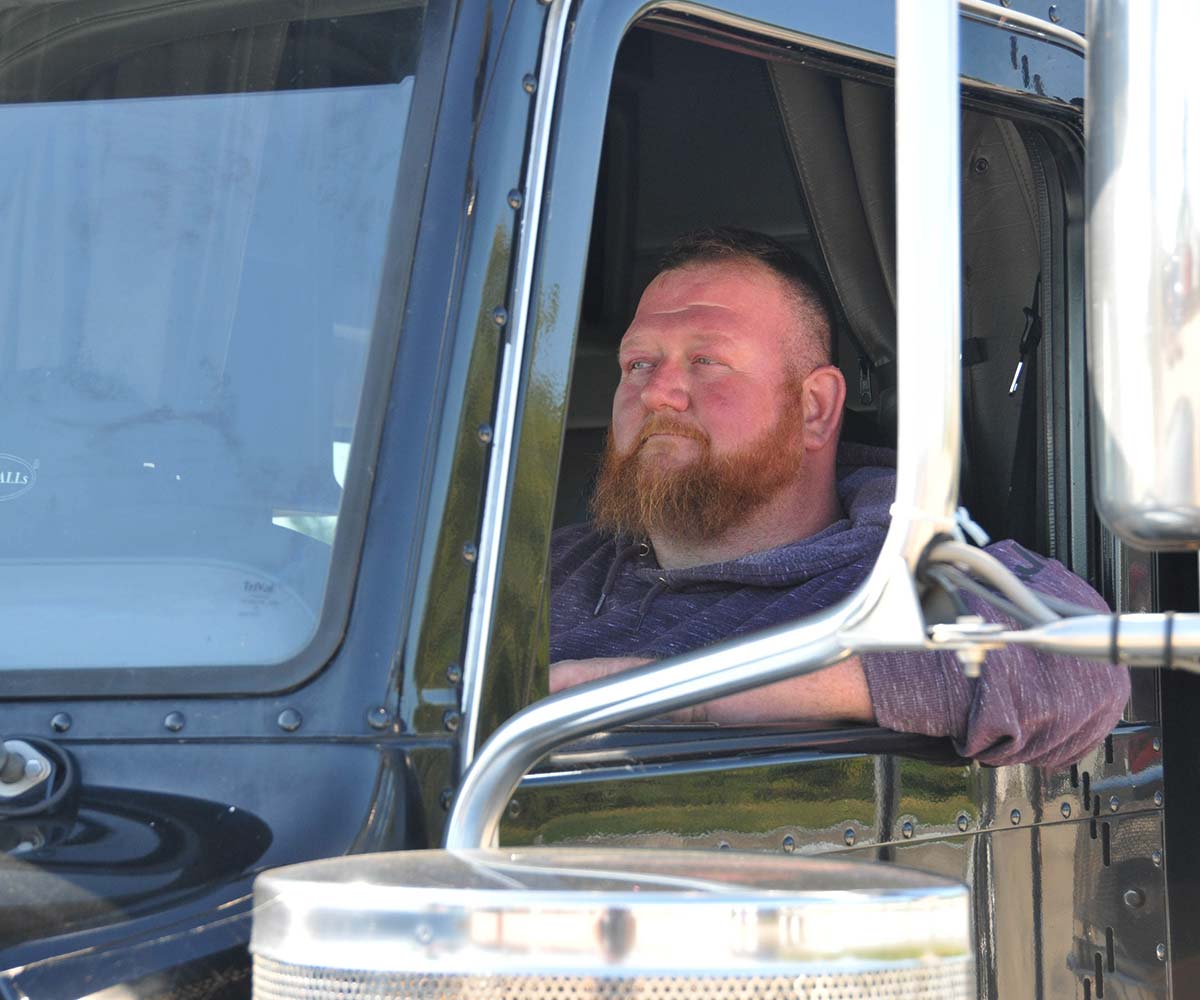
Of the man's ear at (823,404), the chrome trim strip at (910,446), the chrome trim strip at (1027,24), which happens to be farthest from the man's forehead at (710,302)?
the chrome trim strip at (910,446)

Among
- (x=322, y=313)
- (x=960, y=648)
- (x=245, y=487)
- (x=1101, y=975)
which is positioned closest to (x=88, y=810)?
(x=245, y=487)

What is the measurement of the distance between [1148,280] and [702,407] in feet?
4.90

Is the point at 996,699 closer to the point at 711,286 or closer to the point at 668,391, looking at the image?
the point at 668,391

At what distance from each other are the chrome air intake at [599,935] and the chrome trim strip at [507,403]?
0.38 meters

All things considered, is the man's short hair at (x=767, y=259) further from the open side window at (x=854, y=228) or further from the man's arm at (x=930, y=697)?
the man's arm at (x=930, y=697)

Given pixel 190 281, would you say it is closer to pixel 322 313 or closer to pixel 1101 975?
pixel 322 313

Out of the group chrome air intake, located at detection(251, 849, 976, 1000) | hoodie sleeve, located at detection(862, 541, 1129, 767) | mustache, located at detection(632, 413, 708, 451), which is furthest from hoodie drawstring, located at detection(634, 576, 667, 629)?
chrome air intake, located at detection(251, 849, 976, 1000)

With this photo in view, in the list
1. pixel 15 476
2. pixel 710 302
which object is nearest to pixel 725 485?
pixel 710 302

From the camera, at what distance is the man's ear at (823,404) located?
2533 millimetres

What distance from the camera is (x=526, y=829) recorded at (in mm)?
1367

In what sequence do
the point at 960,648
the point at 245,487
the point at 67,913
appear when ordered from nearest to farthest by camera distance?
the point at 960,648, the point at 67,913, the point at 245,487

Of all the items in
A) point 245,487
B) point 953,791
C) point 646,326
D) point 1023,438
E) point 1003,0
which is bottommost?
point 953,791

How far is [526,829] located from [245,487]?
0.35m

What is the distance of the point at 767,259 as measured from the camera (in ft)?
8.18
